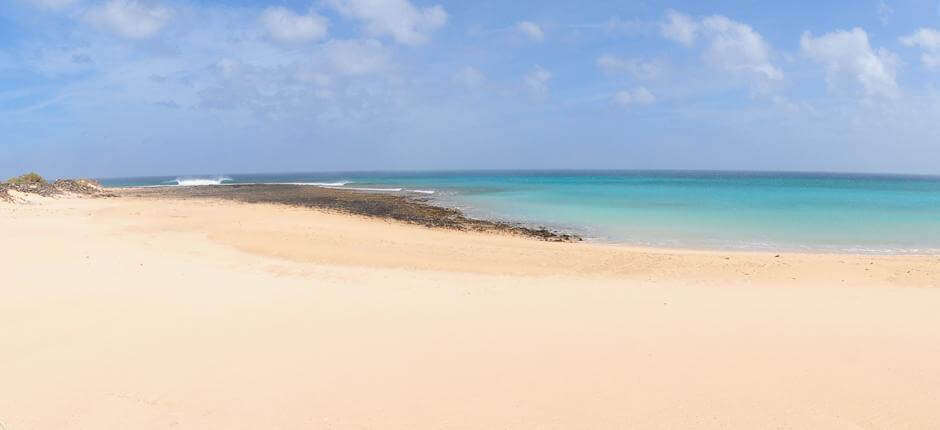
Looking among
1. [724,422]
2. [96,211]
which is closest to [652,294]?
[724,422]

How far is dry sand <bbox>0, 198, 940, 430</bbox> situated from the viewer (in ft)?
11.9

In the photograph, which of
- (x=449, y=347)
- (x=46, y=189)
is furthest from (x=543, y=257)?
(x=46, y=189)

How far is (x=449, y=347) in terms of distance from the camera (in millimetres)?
5004

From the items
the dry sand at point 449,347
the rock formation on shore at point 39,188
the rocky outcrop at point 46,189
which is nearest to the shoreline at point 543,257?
the dry sand at point 449,347

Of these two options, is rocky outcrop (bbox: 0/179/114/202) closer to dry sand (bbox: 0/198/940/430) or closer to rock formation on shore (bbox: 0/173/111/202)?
rock formation on shore (bbox: 0/173/111/202)

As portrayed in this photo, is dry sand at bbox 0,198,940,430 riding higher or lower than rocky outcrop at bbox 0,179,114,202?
lower

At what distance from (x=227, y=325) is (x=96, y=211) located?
22.3 meters

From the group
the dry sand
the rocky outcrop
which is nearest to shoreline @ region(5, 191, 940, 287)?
the dry sand

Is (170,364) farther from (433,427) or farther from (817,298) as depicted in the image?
(817,298)

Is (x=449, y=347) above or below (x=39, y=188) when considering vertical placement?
below

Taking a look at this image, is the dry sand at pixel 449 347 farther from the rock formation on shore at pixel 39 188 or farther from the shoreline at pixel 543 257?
the rock formation on shore at pixel 39 188

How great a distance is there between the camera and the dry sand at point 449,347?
361 cm

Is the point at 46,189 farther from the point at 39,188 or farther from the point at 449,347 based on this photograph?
the point at 449,347

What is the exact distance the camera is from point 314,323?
580cm
